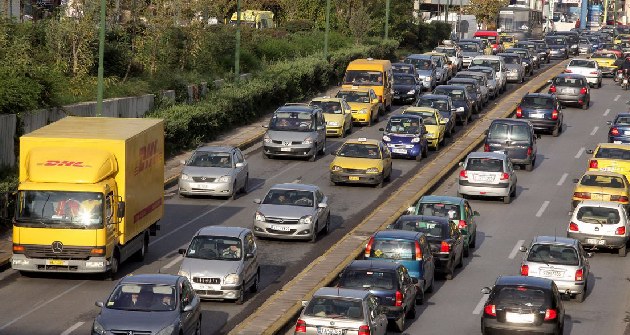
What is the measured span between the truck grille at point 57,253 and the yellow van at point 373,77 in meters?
33.1

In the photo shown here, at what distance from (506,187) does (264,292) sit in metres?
14.7

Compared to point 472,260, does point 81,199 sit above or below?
above

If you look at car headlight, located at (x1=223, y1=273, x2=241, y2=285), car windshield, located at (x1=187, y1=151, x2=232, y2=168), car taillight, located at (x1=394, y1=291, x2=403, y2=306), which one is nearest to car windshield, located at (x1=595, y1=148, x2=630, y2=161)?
car windshield, located at (x1=187, y1=151, x2=232, y2=168)

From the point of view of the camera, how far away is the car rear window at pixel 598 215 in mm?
36688

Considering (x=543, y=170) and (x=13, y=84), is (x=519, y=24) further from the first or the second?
(x=13, y=84)

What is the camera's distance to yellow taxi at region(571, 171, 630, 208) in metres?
41.0

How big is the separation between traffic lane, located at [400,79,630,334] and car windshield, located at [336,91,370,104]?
794 cm

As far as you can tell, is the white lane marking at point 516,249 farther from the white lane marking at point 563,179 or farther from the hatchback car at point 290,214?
the white lane marking at point 563,179

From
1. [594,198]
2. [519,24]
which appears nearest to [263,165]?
[594,198]

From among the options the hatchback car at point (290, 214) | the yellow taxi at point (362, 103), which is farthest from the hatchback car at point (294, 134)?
the hatchback car at point (290, 214)

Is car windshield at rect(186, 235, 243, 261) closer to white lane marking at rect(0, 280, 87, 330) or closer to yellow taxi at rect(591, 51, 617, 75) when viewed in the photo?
white lane marking at rect(0, 280, 87, 330)

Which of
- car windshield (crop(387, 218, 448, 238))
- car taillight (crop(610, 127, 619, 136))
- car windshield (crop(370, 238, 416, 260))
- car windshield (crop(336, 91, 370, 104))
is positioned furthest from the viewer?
car windshield (crop(336, 91, 370, 104))

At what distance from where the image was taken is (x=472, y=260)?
3603 cm

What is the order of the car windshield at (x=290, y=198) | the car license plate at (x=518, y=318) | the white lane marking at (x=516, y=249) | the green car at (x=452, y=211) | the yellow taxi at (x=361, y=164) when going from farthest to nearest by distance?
the yellow taxi at (x=361, y=164) → the white lane marking at (x=516, y=249) → the car windshield at (x=290, y=198) → the green car at (x=452, y=211) → the car license plate at (x=518, y=318)
